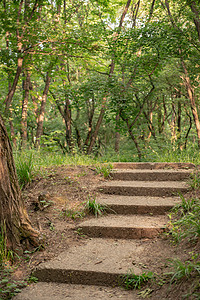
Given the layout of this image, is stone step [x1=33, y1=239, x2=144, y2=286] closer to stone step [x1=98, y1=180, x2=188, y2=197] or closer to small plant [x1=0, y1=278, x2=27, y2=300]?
small plant [x1=0, y1=278, x2=27, y2=300]

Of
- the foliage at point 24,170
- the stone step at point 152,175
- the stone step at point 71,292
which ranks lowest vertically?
the stone step at point 71,292

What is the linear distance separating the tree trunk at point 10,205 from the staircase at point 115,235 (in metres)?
0.43

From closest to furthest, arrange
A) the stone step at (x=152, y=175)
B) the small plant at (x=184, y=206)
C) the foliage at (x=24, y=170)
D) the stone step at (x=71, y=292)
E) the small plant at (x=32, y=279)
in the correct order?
the stone step at (x=71, y=292) < the small plant at (x=32, y=279) < the small plant at (x=184, y=206) < the foliage at (x=24, y=170) < the stone step at (x=152, y=175)

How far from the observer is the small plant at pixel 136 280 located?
2375mm

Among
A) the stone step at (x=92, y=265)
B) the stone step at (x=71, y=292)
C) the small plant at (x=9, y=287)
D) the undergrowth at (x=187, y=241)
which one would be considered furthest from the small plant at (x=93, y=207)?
the small plant at (x=9, y=287)

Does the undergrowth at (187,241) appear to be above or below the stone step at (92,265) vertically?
above

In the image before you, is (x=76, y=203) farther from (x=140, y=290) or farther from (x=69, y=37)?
(x=69, y=37)

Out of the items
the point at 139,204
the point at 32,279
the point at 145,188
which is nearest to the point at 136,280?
the point at 32,279

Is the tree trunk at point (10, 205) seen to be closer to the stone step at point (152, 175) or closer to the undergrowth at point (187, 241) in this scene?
the undergrowth at point (187, 241)

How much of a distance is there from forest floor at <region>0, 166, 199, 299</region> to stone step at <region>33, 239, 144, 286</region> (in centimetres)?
14

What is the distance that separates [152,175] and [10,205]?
9.13ft

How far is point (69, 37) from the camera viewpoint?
693 cm

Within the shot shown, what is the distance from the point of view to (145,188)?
4.20 m

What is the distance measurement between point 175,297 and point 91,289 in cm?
87
